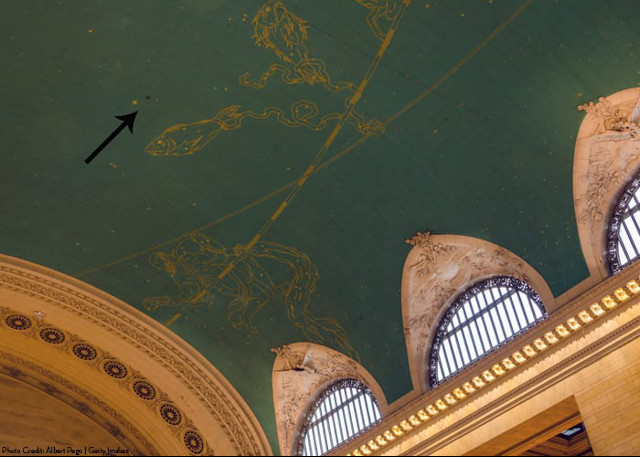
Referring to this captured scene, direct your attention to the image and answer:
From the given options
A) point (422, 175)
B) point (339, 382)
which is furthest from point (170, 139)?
point (339, 382)

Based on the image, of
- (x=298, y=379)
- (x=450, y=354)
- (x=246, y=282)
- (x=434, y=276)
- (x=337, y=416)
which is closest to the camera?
(x=450, y=354)

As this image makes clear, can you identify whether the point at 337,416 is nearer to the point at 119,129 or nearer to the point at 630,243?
the point at 630,243

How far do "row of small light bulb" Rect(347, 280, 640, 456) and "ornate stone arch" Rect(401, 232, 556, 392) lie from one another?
83 centimetres

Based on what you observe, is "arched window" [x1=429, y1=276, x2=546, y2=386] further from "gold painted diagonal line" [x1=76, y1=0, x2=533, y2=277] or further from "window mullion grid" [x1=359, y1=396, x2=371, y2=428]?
"gold painted diagonal line" [x1=76, y1=0, x2=533, y2=277]

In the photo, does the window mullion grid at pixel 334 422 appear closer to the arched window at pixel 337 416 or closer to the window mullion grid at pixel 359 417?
the arched window at pixel 337 416

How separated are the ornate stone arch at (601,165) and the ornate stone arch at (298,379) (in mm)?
5905

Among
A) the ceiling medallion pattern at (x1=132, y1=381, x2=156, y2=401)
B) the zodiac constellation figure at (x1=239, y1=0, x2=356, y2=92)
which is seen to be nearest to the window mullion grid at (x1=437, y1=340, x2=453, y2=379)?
the zodiac constellation figure at (x1=239, y1=0, x2=356, y2=92)

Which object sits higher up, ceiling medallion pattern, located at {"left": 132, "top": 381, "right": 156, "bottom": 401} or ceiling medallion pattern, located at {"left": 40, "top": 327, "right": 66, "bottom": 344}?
ceiling medallion pattern, located at {"left": 40, "top": 327, "right": 66, "bottom": 344}

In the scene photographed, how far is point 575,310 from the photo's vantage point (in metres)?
12.2

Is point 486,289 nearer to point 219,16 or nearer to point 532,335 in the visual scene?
point 532,335

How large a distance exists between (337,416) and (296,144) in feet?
19.8

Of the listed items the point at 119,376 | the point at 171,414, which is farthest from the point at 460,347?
the point at 119,376

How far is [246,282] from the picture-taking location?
53.6ft

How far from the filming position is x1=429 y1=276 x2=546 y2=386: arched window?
1361cm
